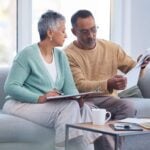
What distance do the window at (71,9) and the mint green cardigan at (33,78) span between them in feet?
3.57

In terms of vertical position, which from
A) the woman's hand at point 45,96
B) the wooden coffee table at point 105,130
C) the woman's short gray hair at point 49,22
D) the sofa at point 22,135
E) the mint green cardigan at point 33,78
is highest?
the woman's short gray hair at point 49,22

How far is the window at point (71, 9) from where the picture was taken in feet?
12.5

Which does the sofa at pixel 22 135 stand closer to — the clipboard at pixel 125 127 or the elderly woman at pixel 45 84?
the elderly woman at pixel 45 84

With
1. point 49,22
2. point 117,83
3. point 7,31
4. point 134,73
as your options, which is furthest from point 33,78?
point 7,31

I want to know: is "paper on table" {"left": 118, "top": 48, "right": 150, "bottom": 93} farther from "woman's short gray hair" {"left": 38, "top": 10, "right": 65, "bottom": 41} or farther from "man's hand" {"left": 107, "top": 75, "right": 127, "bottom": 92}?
"woman's short gray hair" {"left": 38, "top": 10, "right": 65, "bottom": 41}

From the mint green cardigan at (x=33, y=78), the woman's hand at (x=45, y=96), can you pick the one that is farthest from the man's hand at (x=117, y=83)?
the woman's hand at (x=45, y=96)

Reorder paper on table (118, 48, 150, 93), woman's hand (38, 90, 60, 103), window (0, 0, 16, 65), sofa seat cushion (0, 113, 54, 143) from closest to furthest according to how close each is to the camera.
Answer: sofa seat cushion (0, 113, 54, 143) < woman's hand (38, 90, 60, 103) < paper on table (118, 48, 150, 93) < window (0, 0, 16, 65)

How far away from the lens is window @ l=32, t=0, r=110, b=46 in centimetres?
381

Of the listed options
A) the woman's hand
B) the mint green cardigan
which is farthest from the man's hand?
the woman's hand

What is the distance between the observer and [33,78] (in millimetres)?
2689

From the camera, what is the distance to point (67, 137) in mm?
2320

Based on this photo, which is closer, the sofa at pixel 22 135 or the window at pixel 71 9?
the sofa at pixel 22 135

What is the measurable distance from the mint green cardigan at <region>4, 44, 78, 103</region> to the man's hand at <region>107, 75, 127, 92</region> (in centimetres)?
25

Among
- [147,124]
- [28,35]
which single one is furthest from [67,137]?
[28,35]
